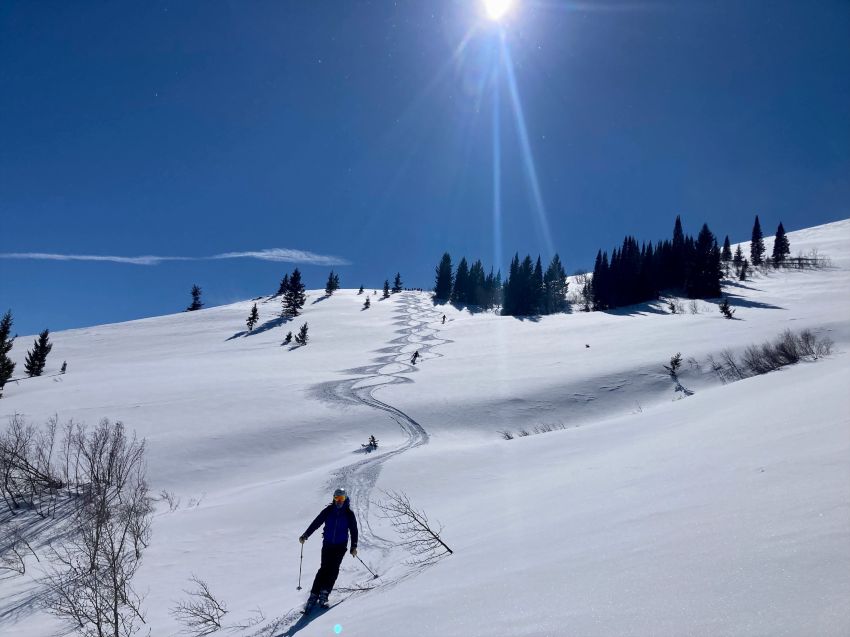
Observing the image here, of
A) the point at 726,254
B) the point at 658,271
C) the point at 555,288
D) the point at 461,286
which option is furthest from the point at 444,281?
the point at 726,254

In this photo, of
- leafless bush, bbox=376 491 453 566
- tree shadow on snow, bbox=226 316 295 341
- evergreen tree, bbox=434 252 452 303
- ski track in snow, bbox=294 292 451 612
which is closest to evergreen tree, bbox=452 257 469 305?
evergreen tree, bbox=434 252 452 303

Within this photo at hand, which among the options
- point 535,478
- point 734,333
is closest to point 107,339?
point 535,478

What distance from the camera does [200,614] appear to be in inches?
290

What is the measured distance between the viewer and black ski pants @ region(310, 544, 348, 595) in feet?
22.3

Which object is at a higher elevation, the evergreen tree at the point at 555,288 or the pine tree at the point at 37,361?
the evergreen tree at the point at 555,288

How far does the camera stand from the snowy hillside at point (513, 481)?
2986 millimetres

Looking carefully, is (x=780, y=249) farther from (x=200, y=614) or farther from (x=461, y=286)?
(x=200, y=614)

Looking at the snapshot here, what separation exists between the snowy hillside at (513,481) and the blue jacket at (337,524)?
35.2 inches

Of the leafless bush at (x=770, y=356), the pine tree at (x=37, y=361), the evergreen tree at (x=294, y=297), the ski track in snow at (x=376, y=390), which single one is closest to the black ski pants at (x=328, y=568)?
the ski track in snow at (x=376, y=390)

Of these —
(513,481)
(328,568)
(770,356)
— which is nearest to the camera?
(328,568)

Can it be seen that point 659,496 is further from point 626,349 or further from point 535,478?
point 626,349

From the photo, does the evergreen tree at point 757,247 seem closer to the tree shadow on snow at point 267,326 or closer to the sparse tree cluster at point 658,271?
the sparse tree cluster at point 658,271

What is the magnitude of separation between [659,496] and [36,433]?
91.5 ft

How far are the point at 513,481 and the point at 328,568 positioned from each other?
5893 mm
